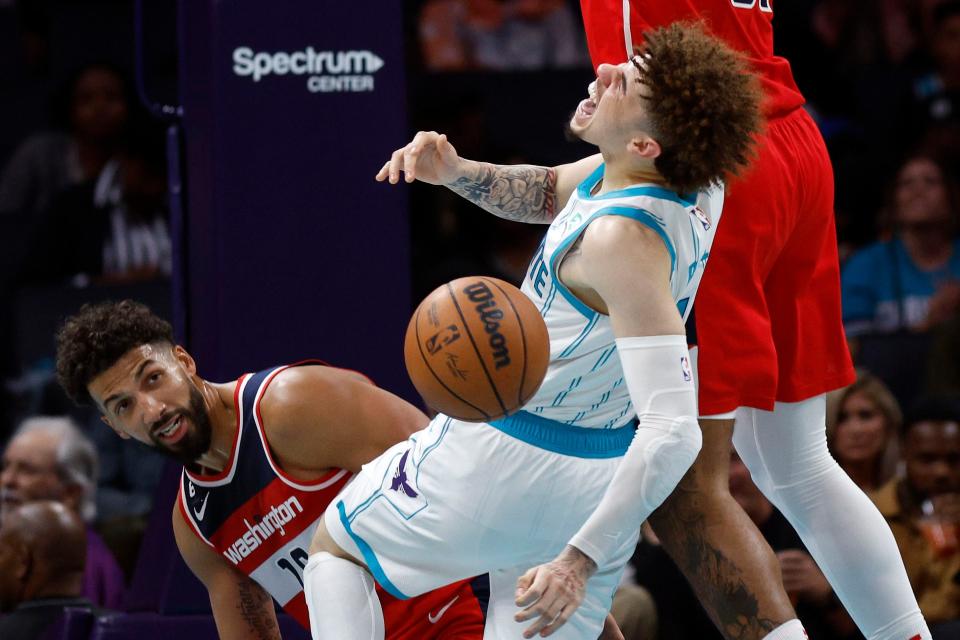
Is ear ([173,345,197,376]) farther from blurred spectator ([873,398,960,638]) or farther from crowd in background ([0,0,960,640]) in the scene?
blurred spectator ([873,398,960,638])

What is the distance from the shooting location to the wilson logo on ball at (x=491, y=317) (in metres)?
2.90

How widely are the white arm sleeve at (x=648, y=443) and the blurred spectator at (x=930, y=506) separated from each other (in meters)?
2.41

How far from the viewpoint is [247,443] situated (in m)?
3.86

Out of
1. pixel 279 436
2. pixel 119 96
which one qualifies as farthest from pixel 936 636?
pixel 119 96

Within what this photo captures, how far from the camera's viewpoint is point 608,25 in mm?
3443

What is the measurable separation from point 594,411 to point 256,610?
1.26 metres

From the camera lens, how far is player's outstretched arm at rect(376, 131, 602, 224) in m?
3.39

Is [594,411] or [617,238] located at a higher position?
[617,238]

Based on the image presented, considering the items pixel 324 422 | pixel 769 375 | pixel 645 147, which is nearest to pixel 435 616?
pixel 324 422

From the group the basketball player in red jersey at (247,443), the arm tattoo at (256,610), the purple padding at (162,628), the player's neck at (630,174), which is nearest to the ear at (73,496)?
the purple padding at (162,628)

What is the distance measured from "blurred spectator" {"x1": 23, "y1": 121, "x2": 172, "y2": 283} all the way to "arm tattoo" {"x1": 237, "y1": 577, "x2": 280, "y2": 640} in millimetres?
3481

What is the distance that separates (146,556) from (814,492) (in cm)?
221

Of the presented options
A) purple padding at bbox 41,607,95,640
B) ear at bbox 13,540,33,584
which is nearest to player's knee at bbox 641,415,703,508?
purple padding at bbox 41,607,95,640

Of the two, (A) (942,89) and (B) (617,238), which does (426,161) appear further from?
(A) (942,89)
